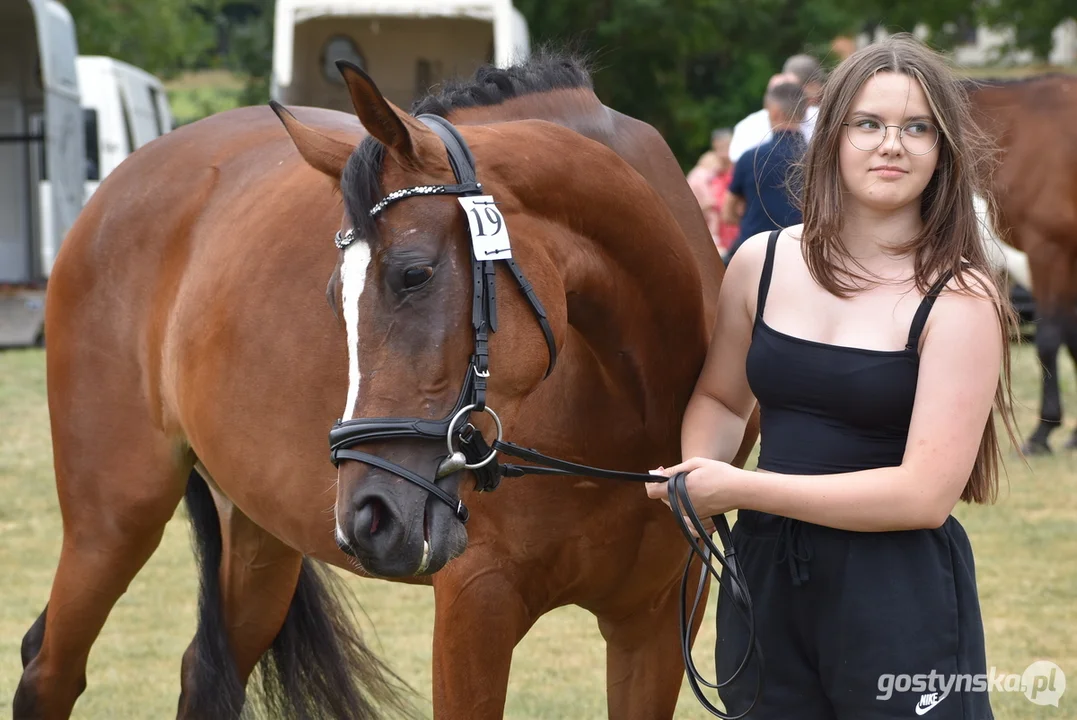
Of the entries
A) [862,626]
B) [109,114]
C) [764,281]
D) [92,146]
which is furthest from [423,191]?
[109,114]

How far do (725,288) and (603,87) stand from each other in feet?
51.9

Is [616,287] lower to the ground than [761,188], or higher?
higher

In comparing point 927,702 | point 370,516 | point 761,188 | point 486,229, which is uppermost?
point 486,229

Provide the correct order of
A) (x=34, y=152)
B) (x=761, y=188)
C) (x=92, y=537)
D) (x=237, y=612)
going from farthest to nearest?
(x=34, y=152) < (x=761, y=188) < (x=237, y=612) < (x=92, y=537)

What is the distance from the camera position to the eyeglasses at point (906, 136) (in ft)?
6.76

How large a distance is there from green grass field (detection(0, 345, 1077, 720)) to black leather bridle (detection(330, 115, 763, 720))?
2.01 metres

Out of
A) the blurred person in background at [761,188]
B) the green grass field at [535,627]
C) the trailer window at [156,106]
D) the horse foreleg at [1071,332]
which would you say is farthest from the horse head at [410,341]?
the trailer window at [156,106]

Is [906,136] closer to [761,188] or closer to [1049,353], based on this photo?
[761,188]

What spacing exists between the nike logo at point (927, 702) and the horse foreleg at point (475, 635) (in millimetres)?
757

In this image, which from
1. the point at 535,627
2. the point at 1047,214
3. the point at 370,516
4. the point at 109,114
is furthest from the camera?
the point at 109,114

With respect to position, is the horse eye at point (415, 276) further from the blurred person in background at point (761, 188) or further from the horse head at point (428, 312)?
the blurred person in background at point (761, 188)

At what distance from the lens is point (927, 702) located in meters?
2.00

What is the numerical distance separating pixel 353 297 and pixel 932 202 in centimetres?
94

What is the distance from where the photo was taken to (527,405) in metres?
2.47
